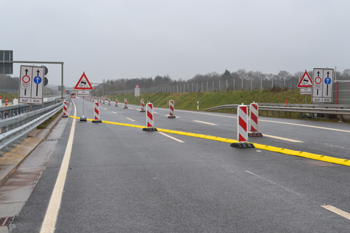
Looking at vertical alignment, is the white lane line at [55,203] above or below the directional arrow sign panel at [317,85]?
below

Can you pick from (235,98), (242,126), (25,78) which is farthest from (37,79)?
(235,98)

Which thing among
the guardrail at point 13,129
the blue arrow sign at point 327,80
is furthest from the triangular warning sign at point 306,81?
the guardrail at point 13,129

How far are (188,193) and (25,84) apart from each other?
396 inches

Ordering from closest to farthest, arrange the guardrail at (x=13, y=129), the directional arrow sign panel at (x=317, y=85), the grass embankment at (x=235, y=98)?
1. the guardrail at (x=13, y=129)
2. the directional arrow sign panel at (x=317, y=85)
3. the grass embankment at (x=235, y=98)

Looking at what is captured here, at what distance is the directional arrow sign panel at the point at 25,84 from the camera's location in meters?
12.8

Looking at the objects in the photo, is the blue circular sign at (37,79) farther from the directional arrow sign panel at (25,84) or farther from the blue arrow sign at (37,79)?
the directional arrow sign panel at (25,84)

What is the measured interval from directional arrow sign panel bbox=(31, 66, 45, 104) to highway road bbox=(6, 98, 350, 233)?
4770mm

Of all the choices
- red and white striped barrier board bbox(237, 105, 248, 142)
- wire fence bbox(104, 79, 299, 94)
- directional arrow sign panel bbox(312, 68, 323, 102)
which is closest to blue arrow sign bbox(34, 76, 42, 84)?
red and white striped barrier board bbox(237, 105, 248, 142)

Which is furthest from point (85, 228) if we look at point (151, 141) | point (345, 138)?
point (345, 138)

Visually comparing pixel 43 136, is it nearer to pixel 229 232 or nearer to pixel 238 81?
pixel 229 232

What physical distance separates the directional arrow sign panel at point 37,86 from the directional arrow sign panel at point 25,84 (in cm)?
14

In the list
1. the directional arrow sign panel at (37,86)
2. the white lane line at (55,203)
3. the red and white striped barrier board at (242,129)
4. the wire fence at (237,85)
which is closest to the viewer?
the white lane line at (55,203)

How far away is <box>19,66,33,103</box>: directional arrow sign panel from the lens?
1279 centimetres

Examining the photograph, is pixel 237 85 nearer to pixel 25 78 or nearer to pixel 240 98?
pixel 240 98
